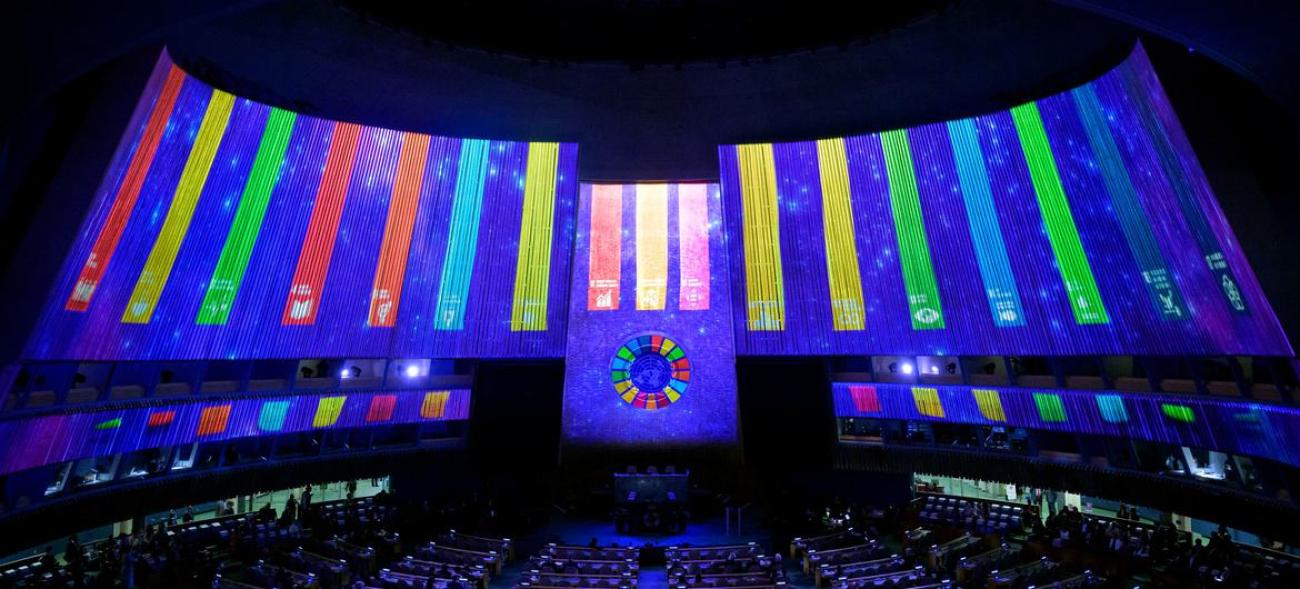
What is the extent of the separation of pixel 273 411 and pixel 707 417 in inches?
466

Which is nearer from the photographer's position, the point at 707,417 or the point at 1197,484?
the point at 1197,484

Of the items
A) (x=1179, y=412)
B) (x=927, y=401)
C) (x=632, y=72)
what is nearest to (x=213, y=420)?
(x=632, y=72)

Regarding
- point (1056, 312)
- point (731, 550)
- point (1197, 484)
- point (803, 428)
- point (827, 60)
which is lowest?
point (731, 550)

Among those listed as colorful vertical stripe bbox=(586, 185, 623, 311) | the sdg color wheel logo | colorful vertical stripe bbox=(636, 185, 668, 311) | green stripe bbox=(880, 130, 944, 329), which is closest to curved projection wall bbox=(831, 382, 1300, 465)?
green stripe bbox=(880, 130, 944, 329)

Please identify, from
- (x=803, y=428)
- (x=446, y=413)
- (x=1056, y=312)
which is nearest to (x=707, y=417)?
(x=803, y=428)

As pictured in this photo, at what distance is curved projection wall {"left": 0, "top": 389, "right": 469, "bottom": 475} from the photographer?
36.0ft

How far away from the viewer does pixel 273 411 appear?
15656 mm

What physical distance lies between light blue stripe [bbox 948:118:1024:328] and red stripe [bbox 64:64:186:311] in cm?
1600

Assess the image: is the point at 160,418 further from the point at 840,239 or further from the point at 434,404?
the point at 840,239

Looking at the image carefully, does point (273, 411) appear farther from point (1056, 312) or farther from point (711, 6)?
point (1056, 312)

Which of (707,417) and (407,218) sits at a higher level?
(407,218)

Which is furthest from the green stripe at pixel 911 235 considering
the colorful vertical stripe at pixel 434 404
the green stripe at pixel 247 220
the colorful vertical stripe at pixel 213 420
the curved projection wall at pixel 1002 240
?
the colorful vertical stripe at pixel 213 420

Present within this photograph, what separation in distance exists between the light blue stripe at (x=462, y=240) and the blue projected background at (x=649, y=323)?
397 cm

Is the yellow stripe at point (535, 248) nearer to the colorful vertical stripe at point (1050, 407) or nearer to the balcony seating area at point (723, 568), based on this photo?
the balcony seating area at point (723, 568)
